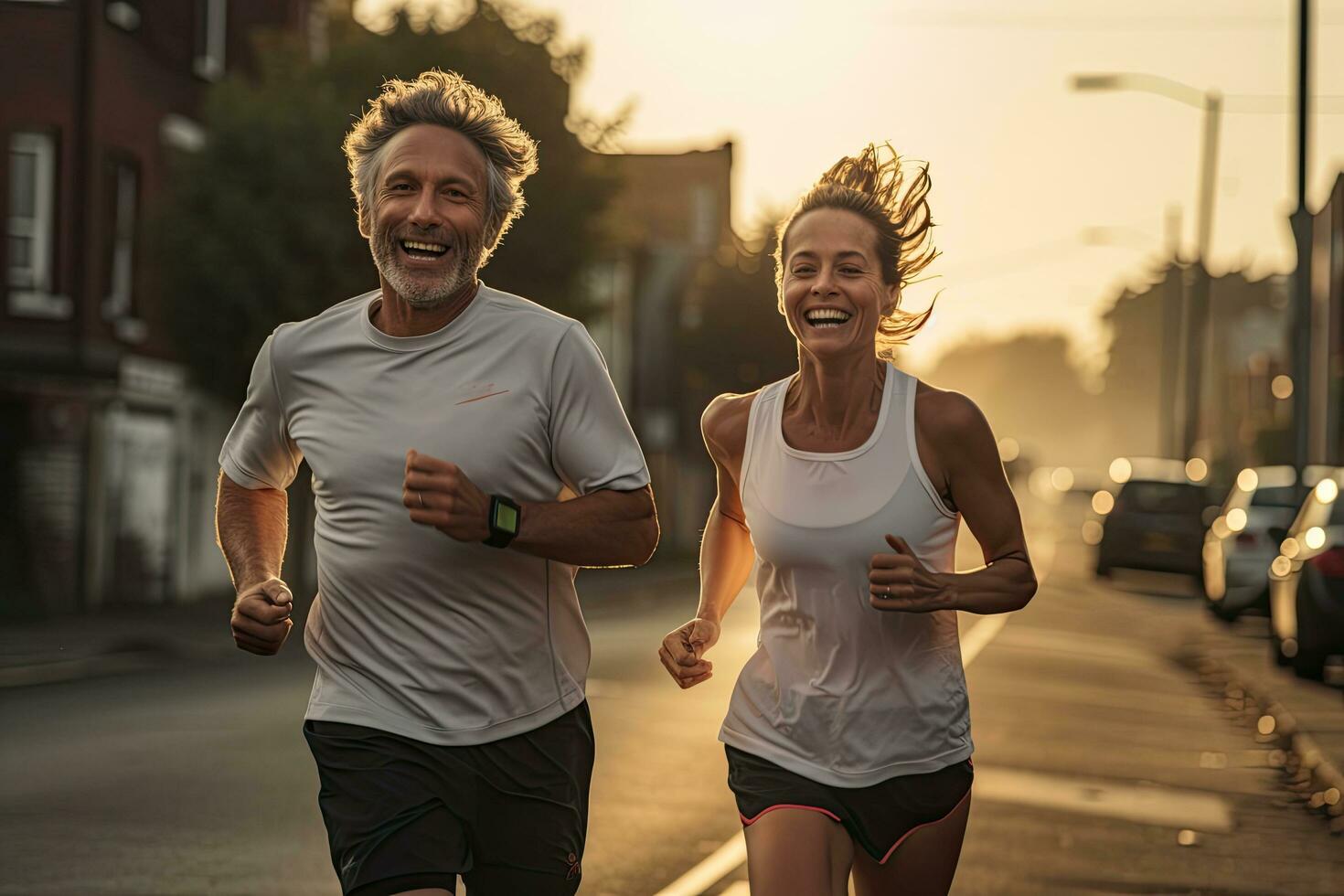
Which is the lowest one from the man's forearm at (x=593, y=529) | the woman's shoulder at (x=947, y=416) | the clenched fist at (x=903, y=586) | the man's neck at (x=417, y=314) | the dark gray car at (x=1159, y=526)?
the dark gray car at (x=1159, y=526)

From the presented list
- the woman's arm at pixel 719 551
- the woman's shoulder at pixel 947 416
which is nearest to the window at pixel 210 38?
the woman's arm at pixel 719 551

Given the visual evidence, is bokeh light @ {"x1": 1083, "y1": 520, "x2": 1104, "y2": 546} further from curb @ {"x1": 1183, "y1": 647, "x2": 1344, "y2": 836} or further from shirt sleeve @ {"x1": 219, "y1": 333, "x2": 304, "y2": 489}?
shirt sleeve @ {"x1": 219, "y1": 333, "x2": 304, "y2": 489}

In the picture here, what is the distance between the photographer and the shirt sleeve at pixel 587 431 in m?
4.32

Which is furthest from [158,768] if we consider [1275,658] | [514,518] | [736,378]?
[736,378]

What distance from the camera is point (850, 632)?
458cm

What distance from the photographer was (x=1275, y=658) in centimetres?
1880

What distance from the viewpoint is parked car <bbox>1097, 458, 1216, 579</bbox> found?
33.6 metres

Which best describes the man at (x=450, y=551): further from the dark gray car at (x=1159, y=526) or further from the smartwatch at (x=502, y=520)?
the dark gray car at (x=1159, y=526)

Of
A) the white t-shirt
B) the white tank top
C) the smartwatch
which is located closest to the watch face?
the smartwatch

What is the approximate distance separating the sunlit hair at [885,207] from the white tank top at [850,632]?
13.9 inches

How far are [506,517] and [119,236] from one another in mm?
23600

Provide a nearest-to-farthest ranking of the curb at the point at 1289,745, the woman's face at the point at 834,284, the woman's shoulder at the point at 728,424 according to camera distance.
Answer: the woman's face at the point at 834,284, the woman's shoulder at the point at 728,424, the curb at the point at 1289,745

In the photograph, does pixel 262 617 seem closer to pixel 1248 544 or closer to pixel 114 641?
pixel 114 641

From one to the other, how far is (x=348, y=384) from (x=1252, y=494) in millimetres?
22049
